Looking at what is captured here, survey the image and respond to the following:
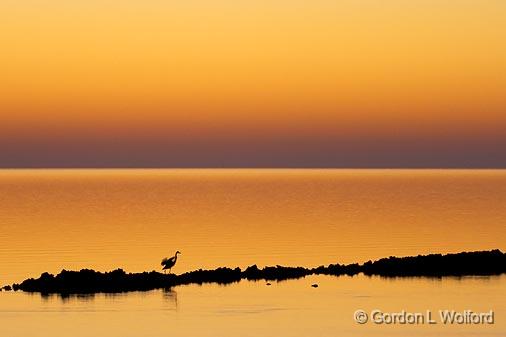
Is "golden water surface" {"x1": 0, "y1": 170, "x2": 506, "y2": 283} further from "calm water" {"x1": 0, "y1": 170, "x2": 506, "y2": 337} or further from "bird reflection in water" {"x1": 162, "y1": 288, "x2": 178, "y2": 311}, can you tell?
"bird reflection in water" {"x1": 162, "y1": 288, "x2": 178, "y2": 311}

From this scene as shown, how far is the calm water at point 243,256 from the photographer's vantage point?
133ft

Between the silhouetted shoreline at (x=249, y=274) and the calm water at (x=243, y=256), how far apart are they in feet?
5.39

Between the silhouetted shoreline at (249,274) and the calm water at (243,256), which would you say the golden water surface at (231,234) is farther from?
the silhouetted shoreline at (249,274)

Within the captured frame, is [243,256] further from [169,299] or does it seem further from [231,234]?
[169,299]

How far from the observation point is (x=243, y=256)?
66250 mm

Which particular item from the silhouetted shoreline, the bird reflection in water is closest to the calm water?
the bird reflection in water

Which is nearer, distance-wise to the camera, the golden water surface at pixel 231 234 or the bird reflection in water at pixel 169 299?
the bird reflection in water at pixel 169 299

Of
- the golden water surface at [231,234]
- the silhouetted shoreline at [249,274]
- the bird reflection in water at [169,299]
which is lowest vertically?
the bird reflection in water at [169,299]

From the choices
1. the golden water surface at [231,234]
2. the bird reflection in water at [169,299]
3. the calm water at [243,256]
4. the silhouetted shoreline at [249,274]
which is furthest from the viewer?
the golden water surface at [231,234]

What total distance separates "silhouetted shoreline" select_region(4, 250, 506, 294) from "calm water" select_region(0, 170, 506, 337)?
5.39ft

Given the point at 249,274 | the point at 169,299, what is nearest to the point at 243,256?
the point at 249,274

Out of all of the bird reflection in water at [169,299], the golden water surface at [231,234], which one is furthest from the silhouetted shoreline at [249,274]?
the golden water surface at [231,234]

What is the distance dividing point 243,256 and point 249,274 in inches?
484

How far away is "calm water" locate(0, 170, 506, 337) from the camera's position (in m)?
40.5
